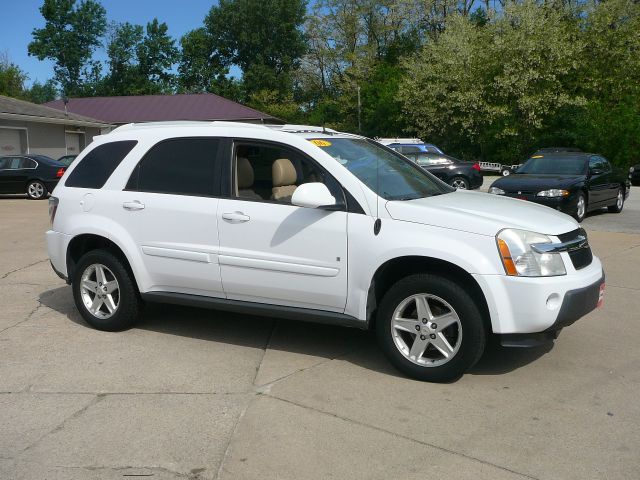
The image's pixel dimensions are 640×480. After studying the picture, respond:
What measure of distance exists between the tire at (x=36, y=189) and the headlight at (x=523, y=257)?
19.5m

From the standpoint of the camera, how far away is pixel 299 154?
5.30m

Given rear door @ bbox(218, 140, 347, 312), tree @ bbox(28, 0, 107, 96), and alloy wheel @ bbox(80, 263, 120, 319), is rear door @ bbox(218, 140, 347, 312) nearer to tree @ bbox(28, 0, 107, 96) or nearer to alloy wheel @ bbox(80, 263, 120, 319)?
alloy wheel @ bbox(80, 263, 120, 319)

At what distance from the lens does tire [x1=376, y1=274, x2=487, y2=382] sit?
457 centimetres

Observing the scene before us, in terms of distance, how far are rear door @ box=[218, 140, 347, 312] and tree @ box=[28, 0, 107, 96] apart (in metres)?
78.7

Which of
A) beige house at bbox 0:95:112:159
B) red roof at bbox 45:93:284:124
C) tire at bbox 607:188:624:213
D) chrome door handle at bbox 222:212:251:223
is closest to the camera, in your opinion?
Result: chrome door handle at bbox 222:212:251:223

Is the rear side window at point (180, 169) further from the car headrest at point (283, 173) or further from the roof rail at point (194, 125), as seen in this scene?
the car headrest at point (283, 173)

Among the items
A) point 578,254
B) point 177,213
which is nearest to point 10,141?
point 177,213

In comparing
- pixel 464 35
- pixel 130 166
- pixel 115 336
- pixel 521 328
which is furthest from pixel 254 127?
pixel 464 35

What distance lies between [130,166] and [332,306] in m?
2.26

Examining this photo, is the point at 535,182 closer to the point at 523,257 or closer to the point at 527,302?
the point at 523,257

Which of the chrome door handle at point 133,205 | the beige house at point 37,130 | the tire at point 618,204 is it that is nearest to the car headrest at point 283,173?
the chrome door handle at point 133,205

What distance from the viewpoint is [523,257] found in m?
4.51

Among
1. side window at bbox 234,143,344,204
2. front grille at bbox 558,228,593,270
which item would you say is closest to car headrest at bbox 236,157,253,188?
side window at bbox 234,143,344,204

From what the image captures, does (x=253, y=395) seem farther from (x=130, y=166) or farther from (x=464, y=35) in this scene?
(x=464, y=35)
